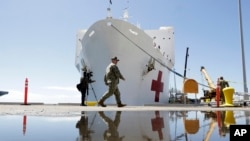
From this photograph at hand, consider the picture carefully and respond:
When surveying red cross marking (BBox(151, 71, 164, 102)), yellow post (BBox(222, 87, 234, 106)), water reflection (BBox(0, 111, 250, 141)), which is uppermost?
red cross marking (BBox(151, 71, 164, 102))

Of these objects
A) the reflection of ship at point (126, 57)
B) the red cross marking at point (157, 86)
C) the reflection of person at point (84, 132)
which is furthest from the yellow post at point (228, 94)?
the reflection of person at point (84, 132)

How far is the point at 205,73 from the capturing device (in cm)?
3822

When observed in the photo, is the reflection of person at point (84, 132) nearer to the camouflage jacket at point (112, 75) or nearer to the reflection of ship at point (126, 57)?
the camouflage jacket at point (112, 75)

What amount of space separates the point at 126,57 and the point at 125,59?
0.41 feet

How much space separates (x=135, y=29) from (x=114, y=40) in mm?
1435

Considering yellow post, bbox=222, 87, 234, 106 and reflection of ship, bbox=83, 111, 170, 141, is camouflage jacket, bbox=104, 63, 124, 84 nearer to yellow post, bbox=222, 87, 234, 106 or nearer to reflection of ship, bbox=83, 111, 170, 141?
yellow post, bbox=222, 87, 234, 106

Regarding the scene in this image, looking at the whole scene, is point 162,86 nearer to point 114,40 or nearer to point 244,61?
point 114,40

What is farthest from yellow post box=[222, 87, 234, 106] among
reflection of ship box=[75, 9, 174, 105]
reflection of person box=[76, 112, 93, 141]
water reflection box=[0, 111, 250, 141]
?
Answer: reflection of person box=[76, 112, 93, 141]

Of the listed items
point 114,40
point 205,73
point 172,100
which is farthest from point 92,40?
point 205,73

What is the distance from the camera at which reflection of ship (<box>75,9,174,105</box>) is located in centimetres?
1553

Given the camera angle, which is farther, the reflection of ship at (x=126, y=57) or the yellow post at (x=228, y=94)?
the reflection of ship at (x=126, y=57)

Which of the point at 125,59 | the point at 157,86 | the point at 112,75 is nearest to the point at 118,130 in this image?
the point at 112,75

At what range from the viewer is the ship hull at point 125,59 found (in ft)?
50.9

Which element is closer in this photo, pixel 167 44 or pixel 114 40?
pixel 114 40
